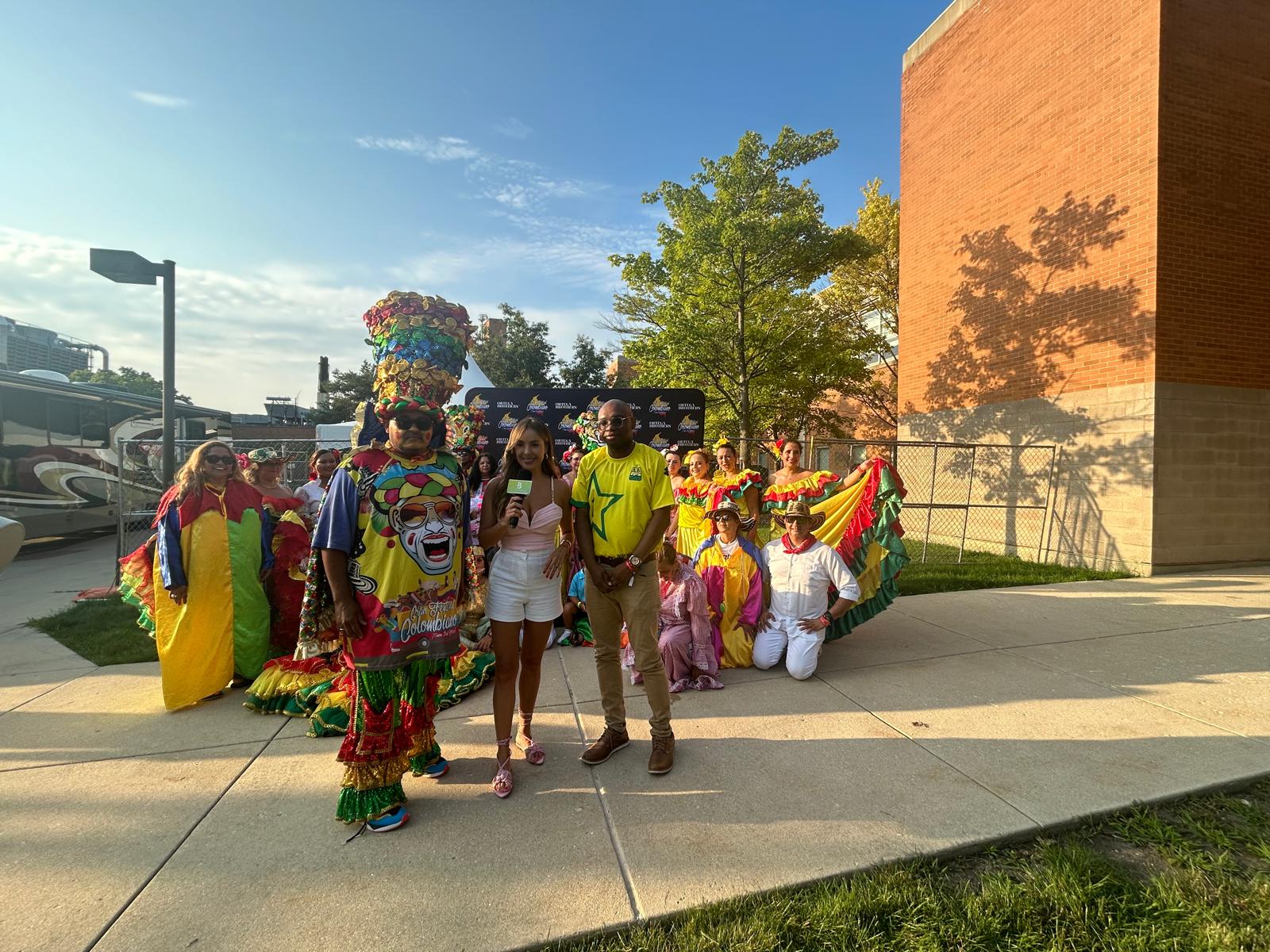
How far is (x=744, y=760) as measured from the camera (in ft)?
10.7

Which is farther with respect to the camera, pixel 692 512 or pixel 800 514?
pixel 692 512

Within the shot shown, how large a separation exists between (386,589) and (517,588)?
0.64 metres

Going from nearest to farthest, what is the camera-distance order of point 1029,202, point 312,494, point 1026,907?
point 1026,907 → point 312,494 → point 1029,202

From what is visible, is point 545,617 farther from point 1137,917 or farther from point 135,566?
point 135,566

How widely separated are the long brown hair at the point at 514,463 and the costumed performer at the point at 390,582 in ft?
0.62

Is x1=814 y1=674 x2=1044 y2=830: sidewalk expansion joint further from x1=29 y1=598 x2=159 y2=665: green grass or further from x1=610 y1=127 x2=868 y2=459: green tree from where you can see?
x1=610 y1=127 x2=868 y2=459: green tree

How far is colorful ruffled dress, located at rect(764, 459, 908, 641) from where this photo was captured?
5.00 m

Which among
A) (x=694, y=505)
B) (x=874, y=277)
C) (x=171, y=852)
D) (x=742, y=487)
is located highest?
(x=874, y=277)

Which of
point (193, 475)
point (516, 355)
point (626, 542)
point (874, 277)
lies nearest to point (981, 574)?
point (626, 542)

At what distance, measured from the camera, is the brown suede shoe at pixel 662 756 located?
10.2ft

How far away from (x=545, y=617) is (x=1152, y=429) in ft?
29.9

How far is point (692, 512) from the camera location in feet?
19.6

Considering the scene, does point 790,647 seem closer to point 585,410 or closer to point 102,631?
point 102,631

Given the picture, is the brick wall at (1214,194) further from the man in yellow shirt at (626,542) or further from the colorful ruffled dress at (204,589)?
Answer: the colorful ruffled dress at (204,589)
